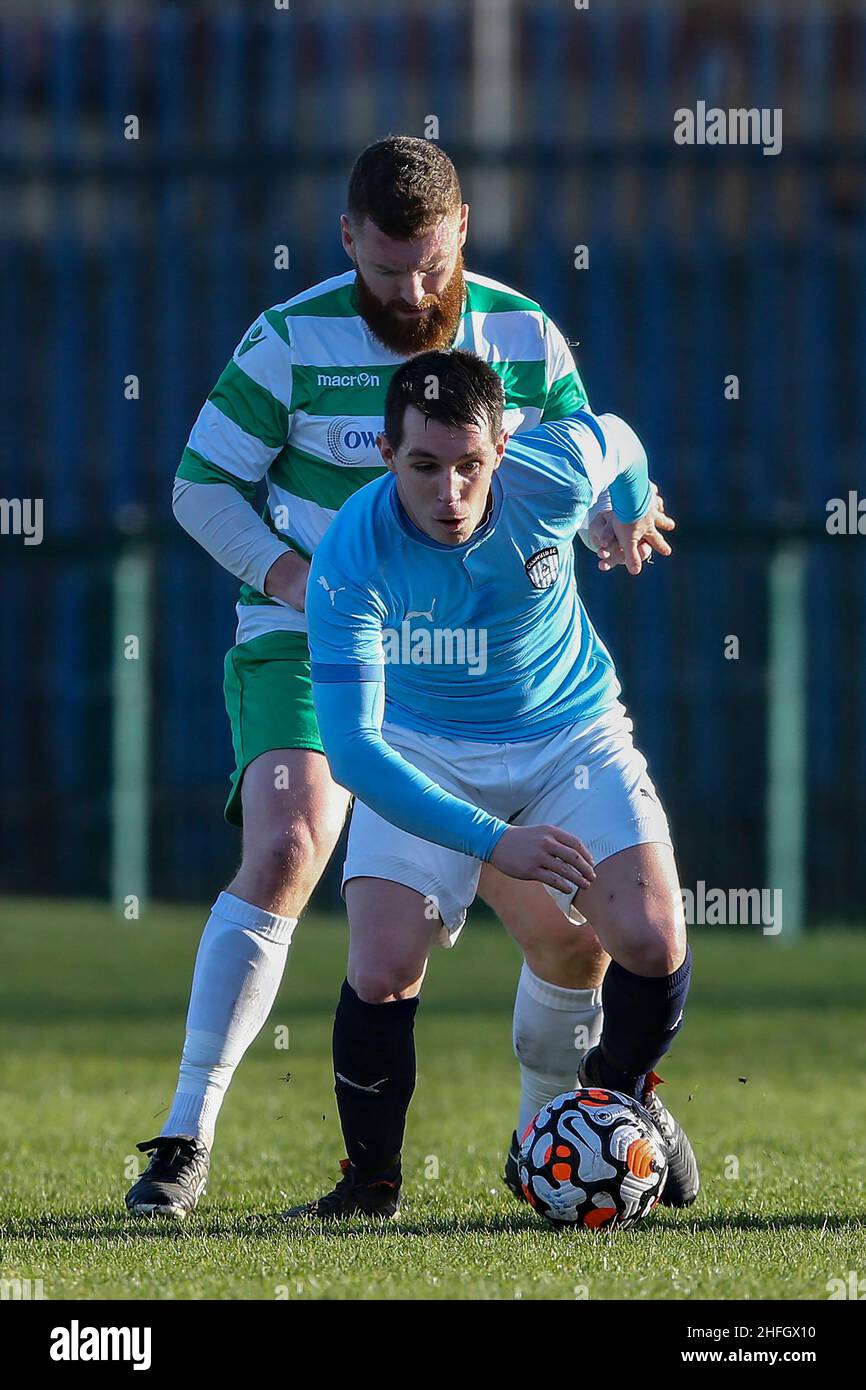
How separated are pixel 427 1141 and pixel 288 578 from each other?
1.81 metres

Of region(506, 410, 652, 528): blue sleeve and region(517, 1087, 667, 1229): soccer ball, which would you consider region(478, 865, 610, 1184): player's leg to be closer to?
region(517, 1087, 667, 1229): soccer ball

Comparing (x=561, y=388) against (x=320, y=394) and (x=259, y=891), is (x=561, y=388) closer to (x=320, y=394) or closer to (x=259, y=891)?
(x=320, y=394)

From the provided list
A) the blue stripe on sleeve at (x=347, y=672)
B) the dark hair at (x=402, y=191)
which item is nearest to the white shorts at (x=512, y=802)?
the blue stripe on sleeve at (x=347, y=672)

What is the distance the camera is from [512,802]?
14.3 feet

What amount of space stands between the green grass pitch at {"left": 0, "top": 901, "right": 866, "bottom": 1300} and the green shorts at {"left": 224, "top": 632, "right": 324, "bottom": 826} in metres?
1.05

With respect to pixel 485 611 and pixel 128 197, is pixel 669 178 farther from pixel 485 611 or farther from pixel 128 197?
pixel 485 611

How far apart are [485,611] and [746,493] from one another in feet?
28.4

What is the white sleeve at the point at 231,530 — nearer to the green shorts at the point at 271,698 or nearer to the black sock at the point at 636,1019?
the green shorts at the point at 271,698

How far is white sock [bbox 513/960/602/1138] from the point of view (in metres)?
4.57

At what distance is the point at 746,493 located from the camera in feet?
41.5

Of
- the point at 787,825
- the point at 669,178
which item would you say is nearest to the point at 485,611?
the point at 787,825

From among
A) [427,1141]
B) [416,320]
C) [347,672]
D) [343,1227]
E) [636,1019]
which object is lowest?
[427,1141]

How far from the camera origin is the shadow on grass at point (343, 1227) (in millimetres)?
3975
